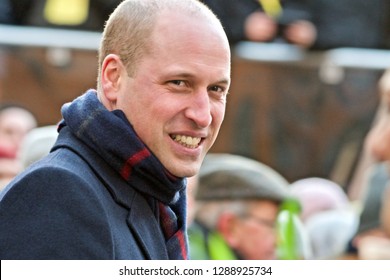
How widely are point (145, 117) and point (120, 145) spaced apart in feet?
0.30

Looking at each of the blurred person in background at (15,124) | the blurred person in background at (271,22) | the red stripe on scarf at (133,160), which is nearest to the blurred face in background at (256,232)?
the blurred person in background at (15,124)

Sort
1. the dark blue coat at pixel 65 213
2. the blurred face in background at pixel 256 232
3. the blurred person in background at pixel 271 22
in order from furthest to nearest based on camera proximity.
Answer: the blurred person in background at pixel 271 22 → the blurred face in background at pixel 256 232 → the dark blue coat at pixel 65 213

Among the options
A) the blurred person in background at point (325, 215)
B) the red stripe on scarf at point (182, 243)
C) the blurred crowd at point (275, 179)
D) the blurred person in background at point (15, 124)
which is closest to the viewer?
the red stripe on scarf at point (182, 243)

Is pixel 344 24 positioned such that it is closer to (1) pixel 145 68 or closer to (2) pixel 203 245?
(2) pixel 203 245

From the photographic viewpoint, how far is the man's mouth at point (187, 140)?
2.44 metres

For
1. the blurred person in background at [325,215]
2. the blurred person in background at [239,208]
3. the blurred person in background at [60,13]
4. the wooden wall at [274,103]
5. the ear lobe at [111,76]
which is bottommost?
the blurred person in background at [325,215]

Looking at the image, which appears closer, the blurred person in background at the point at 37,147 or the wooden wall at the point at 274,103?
the blurred person in background at the point at 37,147

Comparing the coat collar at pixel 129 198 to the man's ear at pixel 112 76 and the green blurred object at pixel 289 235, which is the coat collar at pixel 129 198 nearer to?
the man's ear at pixel 112 76

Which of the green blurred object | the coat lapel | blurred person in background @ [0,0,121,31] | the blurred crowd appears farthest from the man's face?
blurred person in background @ [0,0,121,31]

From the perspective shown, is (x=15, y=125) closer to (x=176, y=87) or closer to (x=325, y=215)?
(x=325, y=215)

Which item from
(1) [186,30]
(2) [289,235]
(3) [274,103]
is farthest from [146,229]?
(3) [274,103]

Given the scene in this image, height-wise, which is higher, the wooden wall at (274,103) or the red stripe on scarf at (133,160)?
the red stripe on scarf at (133,160)

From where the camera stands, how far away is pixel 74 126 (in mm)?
2387

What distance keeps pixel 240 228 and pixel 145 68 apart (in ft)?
7.58
